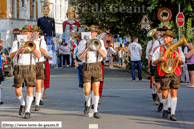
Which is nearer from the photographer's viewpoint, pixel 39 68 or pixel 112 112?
pixel 112 112

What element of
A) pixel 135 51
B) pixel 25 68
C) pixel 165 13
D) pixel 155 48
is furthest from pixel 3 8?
pixel 25 68

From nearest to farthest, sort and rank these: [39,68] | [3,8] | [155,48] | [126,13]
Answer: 1. [155,48]
2. [39,68]
3. [126,13]
4. [3,8]

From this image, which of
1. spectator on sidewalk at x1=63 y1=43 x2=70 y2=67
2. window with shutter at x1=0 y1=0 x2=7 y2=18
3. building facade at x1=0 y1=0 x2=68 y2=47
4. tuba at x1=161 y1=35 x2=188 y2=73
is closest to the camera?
tuba at x1=161 y1=35 x2=188 y2=73

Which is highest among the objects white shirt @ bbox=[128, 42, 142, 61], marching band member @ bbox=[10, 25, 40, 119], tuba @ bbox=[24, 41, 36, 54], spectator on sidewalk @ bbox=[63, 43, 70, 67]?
tuba @ bbox=[24, 41, 36, 54]

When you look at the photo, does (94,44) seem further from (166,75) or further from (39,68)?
(39,68)

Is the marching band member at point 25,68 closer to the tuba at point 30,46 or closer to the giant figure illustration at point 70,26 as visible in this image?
the tuba at point 30,46

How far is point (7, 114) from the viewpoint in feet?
43.0

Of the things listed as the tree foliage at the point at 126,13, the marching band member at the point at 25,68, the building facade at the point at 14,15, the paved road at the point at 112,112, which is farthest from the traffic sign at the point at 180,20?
the building facade at the point at 14,15

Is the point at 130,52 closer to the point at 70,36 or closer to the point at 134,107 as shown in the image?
the point at 70,36

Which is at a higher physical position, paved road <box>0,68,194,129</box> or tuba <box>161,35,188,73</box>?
tuba <box>161,35,188,73</box>

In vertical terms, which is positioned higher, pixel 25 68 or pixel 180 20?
pixel 180 20

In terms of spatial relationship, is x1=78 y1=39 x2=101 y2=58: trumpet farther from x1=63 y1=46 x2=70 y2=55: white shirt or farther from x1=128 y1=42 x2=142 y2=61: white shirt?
x1=63 y1=46 x2=70 y2=55: white shirt

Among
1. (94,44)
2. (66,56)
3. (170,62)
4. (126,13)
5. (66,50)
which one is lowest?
(66,56)

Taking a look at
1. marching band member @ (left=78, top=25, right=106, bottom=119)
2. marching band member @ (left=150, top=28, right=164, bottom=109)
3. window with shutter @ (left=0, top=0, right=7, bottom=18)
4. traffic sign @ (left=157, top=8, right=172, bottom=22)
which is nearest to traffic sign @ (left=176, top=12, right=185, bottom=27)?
traffic sign @ (left=157, top=8, right=172, bottom=22)
